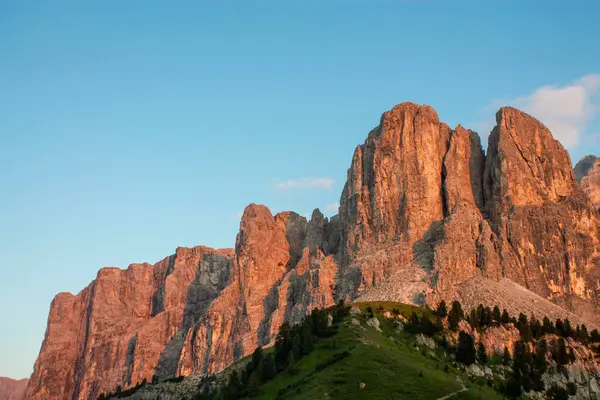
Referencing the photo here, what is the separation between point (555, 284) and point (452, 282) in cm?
2983

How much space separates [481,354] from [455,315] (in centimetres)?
1444

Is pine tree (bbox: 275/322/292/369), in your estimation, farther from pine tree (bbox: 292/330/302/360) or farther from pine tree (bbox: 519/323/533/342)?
pine tree (bbox: 519/323/533/342)

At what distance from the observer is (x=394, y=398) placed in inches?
4011

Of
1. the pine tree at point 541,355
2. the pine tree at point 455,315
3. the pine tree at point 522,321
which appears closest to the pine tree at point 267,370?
the pine tree at point 455,315

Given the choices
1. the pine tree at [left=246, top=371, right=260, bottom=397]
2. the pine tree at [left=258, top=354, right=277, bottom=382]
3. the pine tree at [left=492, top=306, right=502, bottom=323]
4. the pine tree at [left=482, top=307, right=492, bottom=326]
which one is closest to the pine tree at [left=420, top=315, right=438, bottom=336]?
the pine tree at [left=482, top=307, right=492, bottom=326]

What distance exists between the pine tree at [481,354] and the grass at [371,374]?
828 centimetres

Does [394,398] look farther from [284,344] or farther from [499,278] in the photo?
[499,278]

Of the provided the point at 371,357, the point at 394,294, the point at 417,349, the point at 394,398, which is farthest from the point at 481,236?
the point at 394,398

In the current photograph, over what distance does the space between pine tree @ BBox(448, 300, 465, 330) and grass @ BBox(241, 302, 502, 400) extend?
1467 centimetres

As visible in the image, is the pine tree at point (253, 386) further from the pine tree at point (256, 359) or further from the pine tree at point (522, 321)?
the pine tree at point (522, 321)

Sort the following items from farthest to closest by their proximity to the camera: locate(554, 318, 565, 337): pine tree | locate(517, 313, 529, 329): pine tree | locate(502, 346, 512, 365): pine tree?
1. locate(554, 318, 565, 337): pine tree
2. locate(517, 313, 529, 329): pine tree
3. locate(502, 346, 512, 365): pine tree

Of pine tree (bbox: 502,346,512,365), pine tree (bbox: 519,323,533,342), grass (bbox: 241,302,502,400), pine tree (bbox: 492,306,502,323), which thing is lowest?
grass (bbox: 241,302,502,400)

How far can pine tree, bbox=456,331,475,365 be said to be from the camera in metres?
140

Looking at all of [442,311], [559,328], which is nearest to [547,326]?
[559,328]
